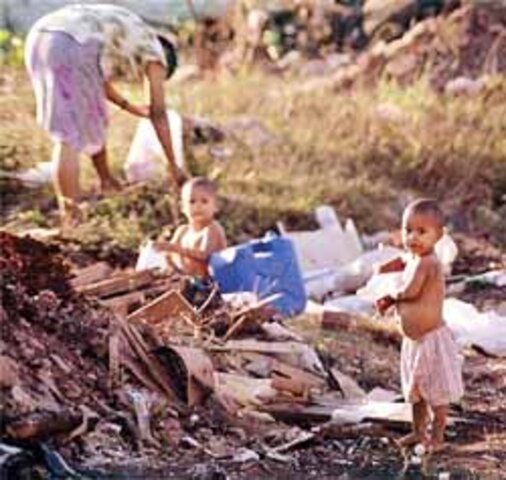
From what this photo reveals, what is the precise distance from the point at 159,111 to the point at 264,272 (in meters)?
1.79

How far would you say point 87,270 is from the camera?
8.02 meters

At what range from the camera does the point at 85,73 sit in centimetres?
920

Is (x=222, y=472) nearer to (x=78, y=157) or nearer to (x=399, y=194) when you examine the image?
(x=78, y=157)

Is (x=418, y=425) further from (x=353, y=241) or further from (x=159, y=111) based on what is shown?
(x=353, y=241)

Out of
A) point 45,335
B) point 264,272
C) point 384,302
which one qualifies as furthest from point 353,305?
point 45,335

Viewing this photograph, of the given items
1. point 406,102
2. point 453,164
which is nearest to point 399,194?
point 453,164

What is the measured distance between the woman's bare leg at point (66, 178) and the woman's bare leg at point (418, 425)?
3.94 meters

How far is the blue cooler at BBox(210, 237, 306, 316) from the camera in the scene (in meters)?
7.85

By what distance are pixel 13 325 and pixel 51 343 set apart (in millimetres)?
183

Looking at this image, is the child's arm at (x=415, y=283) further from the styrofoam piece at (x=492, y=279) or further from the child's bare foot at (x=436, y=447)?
the styrofoam piece at (x=492, y=279)

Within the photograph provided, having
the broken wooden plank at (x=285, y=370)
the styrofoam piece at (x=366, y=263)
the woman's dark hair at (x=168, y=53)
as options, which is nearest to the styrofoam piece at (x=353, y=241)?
the styrofoam piece at (x=366, y=263)

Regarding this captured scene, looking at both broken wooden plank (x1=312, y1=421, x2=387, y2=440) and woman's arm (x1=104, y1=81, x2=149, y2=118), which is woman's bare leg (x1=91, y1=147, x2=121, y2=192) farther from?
broken wooden plank (x1=312, y1=421, x2=387, y2=440)

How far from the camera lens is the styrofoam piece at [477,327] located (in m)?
8.02

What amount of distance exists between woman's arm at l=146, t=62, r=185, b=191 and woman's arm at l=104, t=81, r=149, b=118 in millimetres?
52
